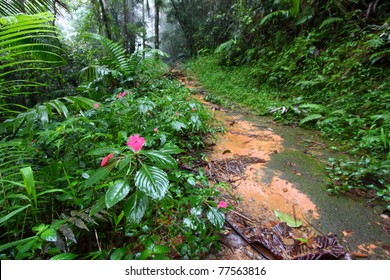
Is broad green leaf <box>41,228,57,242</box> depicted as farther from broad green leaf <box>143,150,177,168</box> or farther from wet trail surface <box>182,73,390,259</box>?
wet trail surface <box>182,73,390,259</box>

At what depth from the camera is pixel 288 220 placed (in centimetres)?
149

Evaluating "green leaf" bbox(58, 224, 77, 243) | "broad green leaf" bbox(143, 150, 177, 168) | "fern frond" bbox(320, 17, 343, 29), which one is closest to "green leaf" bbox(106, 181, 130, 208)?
"broad green leaf" bbox(143, 150, 177, 168)

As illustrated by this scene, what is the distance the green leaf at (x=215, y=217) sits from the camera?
1108 millimetres

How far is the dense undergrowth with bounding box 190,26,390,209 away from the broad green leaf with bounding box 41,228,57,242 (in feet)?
6.76

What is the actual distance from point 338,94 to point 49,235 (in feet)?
14.3

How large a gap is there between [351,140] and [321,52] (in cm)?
295

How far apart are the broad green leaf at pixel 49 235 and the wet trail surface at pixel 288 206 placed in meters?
0.83

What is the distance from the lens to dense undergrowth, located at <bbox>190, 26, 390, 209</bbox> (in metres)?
2.02

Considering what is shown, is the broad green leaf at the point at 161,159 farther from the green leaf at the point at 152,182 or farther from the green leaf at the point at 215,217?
the green leaf at the point at 215,217

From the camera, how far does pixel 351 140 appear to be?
261cm

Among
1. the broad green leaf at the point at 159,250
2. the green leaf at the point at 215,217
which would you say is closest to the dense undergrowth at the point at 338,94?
the green leaf at the point at 215,217

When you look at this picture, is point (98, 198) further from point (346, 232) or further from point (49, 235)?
point (346, 232)

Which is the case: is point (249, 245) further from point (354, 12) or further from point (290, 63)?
point (354, 12)
